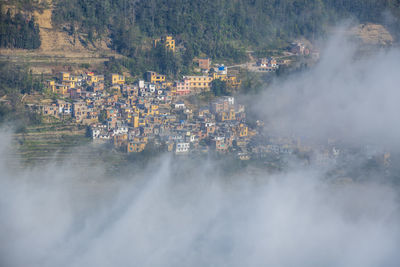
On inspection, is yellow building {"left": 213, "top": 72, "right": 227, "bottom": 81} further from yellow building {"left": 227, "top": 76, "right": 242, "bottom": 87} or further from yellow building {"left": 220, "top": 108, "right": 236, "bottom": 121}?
yellow building {"left": 220, "top": 108, "right": 236, "bottom": 121}

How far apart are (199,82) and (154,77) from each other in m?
1.15

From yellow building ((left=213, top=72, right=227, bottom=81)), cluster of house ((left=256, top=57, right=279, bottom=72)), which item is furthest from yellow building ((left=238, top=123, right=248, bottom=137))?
cluster of house ((left=256, top=57, right=279, bottom=72))

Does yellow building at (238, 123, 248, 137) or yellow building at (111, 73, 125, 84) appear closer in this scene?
yellow building at (238, 123, 248, 137)

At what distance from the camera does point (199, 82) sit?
16203 millimetres

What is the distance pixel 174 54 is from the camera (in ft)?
55.5

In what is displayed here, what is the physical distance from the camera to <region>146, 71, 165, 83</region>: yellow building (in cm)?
1584

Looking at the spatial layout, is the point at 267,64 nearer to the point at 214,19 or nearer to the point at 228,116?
the point at 214,19

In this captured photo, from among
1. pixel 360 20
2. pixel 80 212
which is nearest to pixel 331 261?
pixel 80 212

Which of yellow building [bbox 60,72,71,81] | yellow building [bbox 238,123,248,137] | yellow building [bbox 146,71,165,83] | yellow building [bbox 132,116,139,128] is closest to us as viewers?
yellow building [bbox 132,116,139,128]

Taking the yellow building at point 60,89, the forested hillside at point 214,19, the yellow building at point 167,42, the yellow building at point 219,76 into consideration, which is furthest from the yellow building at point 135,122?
the yellow building at point 167,42

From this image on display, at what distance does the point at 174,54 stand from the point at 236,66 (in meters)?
1.86

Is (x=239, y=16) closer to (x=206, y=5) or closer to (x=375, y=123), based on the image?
(x=206, y=5)

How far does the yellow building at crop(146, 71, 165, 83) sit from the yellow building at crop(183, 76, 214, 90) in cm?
57

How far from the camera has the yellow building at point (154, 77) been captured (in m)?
15.8
